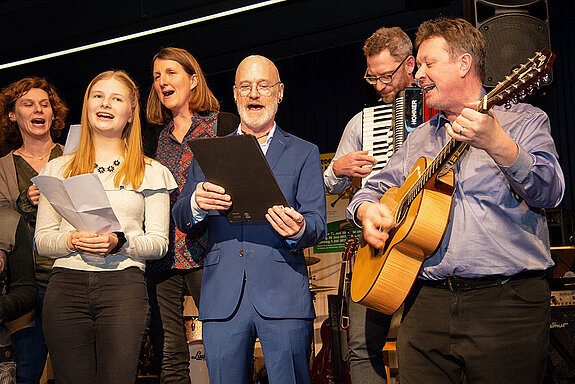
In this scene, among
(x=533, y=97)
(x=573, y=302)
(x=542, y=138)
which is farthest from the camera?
(x=573, y=302)

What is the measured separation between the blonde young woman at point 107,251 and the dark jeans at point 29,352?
628mm

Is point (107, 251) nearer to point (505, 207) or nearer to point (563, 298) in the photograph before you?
point (505, 207)

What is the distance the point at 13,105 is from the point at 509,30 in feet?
10.2

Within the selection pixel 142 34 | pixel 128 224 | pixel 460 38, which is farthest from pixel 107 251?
pixel 142 34

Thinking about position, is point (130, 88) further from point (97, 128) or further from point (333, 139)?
point (333, 139)

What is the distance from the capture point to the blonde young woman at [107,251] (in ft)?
8.98

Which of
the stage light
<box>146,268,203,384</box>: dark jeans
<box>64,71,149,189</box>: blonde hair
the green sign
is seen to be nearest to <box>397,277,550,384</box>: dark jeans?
<box>146,268,203,384</box>: dark jeans

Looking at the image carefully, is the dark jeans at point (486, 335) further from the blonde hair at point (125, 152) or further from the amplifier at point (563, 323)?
the amplifier at point (563, 323)

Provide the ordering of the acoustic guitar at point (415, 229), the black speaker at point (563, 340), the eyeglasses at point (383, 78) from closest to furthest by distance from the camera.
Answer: the acoustic guitar at point (415, 229) < the eyeglasses at point (383, 78) < the black speaker at point (563, 340)

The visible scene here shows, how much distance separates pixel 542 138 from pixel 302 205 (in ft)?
3.50

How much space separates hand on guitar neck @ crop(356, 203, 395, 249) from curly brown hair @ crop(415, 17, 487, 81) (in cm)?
66

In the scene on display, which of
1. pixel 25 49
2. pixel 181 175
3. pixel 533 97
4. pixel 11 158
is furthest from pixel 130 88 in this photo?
pixel 25 49

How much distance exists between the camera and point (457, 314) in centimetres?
229

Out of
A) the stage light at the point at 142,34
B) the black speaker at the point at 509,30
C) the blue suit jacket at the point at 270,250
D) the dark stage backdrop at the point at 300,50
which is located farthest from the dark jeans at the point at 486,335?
the dark stage backdrop at the point at 300,50
